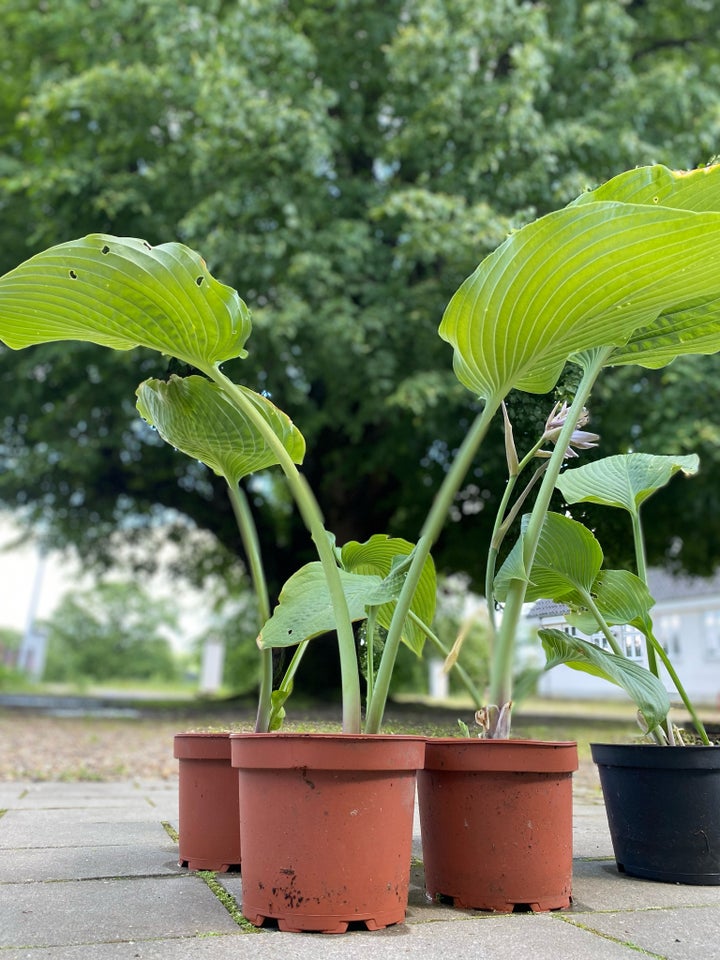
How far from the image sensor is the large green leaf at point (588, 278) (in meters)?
1.57

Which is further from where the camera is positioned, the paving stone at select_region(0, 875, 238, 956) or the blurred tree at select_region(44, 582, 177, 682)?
the blurred tree at select_region(44, 582, 177, 682)

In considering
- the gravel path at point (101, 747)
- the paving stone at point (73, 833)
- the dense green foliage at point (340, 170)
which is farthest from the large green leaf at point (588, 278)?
the dense green foliage at point (340, 170)

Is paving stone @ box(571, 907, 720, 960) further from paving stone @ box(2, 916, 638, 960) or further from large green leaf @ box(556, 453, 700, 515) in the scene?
large green leaf @ box(556, 453, 700, 515)

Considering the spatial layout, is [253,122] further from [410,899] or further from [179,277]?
[410,899]

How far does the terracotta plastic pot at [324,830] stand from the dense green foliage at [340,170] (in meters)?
4.46

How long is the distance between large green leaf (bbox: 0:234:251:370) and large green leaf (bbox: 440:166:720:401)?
513 millimetres

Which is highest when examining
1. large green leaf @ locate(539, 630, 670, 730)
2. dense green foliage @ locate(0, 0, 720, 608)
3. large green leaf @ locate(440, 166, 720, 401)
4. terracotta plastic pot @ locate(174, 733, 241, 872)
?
dense green foliage @ locate(0, 0, 720, 608)

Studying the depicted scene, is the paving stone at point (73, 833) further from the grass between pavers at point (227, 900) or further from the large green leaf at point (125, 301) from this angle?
the large green leaf at point (125, 301)

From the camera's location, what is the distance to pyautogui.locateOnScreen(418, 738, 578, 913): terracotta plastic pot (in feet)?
6.12

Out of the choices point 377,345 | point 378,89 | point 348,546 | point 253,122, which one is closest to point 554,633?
point 348,546

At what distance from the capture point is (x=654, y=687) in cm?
197

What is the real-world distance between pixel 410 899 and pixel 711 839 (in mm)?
837

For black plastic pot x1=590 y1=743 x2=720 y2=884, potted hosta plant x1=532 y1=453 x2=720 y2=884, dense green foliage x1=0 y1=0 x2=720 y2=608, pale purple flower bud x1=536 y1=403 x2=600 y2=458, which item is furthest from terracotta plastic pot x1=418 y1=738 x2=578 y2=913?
dense green foliage x1=0 y1=0 x2=720 y2=608

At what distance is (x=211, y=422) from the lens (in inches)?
84.5
